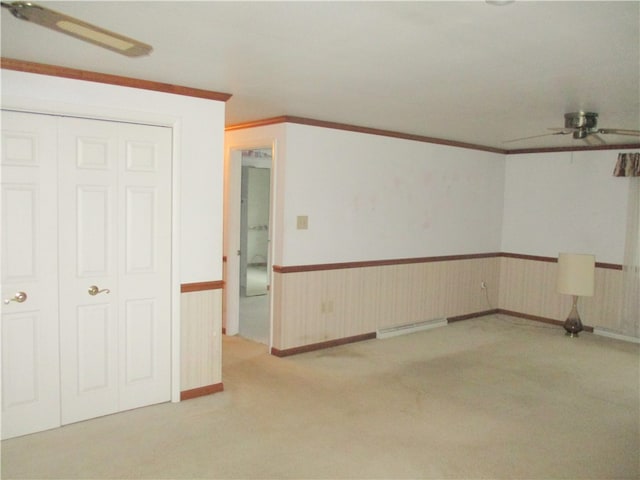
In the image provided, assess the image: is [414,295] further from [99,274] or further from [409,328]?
[99,274]

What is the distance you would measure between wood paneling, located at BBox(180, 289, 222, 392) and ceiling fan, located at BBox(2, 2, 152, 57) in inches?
85.5

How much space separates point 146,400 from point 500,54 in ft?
10.3

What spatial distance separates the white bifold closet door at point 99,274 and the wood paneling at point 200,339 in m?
0.13

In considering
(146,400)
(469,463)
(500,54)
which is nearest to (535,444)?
(469,463)

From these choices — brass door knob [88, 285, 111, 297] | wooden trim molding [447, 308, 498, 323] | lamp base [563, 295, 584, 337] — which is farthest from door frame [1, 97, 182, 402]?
lamp base [563, 295, 584, 337]

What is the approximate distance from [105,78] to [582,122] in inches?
140

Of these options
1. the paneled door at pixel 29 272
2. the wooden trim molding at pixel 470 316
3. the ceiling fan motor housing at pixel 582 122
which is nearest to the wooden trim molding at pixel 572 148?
the ceiling fan motor housing at pixel 582 122

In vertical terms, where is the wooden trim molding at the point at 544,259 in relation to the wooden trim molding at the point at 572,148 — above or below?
below

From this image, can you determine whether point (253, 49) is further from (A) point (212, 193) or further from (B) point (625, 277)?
(B) point (625, 277)

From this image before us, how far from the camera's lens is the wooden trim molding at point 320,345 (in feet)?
15.7

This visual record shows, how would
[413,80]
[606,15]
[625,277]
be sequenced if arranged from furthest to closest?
[625,277]
[413,80]
[606,15]

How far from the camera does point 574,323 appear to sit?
582 cm

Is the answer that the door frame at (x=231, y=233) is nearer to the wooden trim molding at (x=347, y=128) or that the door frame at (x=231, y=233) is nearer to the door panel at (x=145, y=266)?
the wooden trim molding at (x=347, y=128)

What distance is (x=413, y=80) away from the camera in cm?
315
